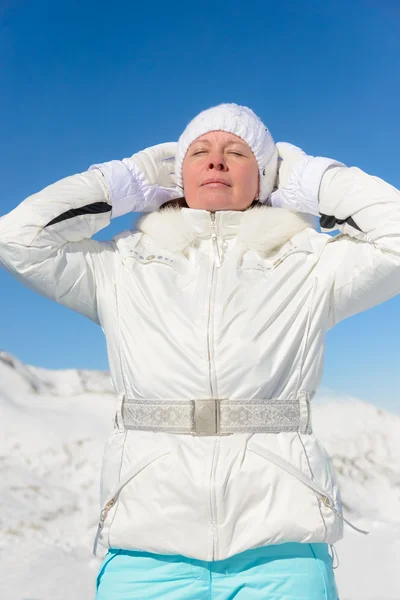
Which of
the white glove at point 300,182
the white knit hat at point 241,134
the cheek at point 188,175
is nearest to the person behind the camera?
the white glove at point 300,182

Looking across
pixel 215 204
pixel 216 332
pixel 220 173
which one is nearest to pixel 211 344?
pixel 216 332

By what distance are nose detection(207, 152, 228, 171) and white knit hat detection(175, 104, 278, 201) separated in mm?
156

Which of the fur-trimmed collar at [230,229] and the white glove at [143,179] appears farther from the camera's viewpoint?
the white glove at [143,179]

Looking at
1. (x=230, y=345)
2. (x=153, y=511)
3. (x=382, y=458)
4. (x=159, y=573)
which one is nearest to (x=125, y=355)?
(x=230, y=345)

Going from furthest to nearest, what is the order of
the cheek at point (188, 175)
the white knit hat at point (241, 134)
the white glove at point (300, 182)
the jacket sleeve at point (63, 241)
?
the white knit hat at point (241, 134)
the cheek at point (188, 175)
the white glove at point (300, 182)
the jacket sleeve at point (63, 241)

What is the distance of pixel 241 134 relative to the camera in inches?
95.3

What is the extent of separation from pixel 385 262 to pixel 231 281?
0.47 m

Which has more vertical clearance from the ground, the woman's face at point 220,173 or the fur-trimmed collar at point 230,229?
the woman's face at point 220,173

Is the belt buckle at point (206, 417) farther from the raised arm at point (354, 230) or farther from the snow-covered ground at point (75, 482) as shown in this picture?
the snow-covered ground at point (75, 482)

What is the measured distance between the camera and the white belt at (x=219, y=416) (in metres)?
1.83

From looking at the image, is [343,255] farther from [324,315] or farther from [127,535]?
[127,535]

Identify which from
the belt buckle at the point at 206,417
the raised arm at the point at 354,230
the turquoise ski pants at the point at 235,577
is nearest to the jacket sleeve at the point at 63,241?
the belt buckle at the point at 206,417

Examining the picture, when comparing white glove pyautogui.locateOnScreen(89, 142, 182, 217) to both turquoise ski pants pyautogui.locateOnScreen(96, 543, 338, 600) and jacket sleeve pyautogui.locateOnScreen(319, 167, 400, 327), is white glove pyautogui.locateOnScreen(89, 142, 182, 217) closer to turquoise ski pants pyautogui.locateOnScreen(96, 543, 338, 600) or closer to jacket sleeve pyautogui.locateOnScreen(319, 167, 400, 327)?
jacket sleeve pyautogui.locateOnScreen(319, 167, 400, 327)

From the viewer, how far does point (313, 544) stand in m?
1.82
